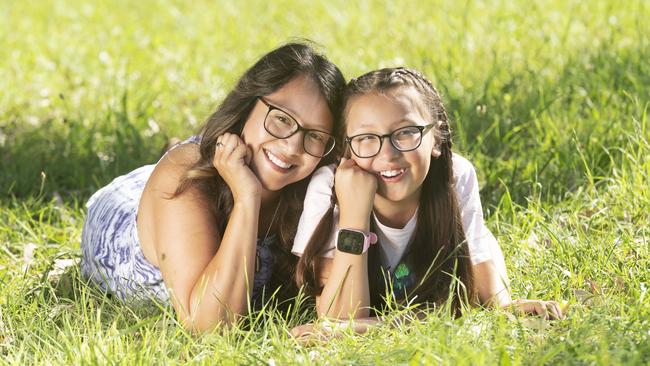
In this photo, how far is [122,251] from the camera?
14.1ft

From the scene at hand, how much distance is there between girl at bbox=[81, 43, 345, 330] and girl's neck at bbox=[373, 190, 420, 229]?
0.92 feet

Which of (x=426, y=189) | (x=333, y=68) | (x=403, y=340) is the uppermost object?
(x=333, y=68)

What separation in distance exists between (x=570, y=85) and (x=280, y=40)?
8.85 ft

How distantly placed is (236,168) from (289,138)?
0.22m

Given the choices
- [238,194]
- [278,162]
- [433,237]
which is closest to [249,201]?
[238,194]

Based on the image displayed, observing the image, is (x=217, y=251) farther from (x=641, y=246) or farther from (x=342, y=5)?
(x=342, y=5)

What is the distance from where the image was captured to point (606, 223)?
14.4 ft

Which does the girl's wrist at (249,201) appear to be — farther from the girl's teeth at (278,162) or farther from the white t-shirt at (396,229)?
the white t-shirt at (396,229)

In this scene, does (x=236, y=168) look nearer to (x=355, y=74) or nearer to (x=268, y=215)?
(x=268, y=215)

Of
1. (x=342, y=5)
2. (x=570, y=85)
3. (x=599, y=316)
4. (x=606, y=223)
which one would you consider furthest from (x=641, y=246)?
(x=342, y=5)

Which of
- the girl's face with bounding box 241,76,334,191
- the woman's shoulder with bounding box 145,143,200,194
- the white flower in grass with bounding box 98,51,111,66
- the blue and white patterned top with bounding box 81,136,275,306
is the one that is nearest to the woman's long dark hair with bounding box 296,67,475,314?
the girl's face with bounding box 241,76,334,191

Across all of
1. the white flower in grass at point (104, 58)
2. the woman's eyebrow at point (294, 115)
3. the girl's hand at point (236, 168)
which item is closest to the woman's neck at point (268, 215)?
the girl's hand at point (236, 168)

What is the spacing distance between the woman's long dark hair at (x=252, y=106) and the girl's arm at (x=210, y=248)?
88 mm

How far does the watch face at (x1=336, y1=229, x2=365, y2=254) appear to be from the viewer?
3641 mm
